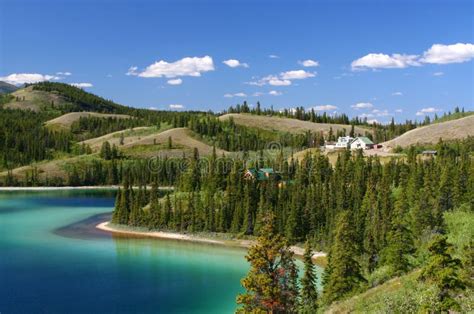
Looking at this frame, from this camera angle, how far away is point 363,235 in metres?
94.1

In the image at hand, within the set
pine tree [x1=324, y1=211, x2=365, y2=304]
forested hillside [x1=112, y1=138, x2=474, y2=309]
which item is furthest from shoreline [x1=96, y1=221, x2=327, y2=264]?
pine tree [x1=324, y1=211, x2=365, y2=304]

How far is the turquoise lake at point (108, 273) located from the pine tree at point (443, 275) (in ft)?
112

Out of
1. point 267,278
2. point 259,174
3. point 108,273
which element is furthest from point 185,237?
point 267,278

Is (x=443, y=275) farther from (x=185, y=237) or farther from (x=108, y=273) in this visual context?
(x=185, y=237)

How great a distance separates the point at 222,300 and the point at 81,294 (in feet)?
65.9

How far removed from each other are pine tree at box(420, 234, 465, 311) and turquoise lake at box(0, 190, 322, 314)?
34.0 m

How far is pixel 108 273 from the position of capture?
82812 mm

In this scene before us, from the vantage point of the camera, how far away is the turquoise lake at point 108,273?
66.2 m

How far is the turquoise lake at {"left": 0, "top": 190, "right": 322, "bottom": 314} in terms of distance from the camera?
217 ft

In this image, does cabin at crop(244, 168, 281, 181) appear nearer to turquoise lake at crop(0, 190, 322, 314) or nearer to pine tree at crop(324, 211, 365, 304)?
turquoise lake at crop(0, 190, 322, 314)

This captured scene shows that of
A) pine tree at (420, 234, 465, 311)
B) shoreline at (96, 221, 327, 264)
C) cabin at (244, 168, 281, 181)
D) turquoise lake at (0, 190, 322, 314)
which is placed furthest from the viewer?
cabin at (244, 168, 281, 181)

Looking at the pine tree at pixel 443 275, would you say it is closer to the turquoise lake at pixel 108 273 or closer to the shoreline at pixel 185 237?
the turquoise lake at pixel 108 273

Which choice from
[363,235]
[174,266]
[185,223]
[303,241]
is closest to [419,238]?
[363,235]

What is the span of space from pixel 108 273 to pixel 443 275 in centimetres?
6116
